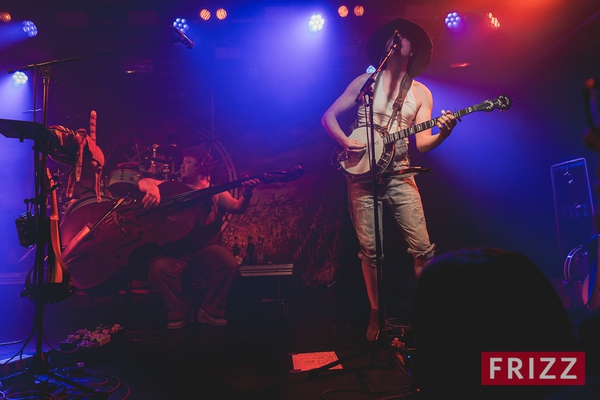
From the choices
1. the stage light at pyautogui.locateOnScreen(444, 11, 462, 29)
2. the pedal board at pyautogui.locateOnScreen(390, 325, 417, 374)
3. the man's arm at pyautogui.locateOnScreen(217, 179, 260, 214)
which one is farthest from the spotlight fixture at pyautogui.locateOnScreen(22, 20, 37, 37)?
the pedal board at pyautogui.locateOnScreen(390, 325, 417, 374)

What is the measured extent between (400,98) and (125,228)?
3516 millimetres

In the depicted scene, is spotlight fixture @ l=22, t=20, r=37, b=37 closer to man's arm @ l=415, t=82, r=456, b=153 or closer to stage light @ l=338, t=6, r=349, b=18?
stage light @ l=338, t=6, r=349, b=18

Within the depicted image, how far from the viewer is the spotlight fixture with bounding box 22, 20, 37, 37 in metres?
4.88

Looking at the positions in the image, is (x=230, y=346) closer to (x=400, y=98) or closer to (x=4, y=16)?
(x=400, y=98)

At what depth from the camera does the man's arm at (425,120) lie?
3.46 metres

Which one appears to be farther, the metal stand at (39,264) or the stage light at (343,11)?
Result: the stage light at (343,11)

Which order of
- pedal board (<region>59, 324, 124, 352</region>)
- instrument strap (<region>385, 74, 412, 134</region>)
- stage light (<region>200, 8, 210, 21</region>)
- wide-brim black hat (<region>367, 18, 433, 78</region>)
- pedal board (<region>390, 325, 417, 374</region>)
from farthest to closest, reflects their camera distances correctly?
stage light (<region>200, 8, 210, 21</region>), wide-brim black hat (<region>367, 18, 433, 78</region>), instrument strap (<region>385, 74, 412, 134</region>), pedal board (<region>59, 324, 124, 352</region>), pedal board (<region>390, 325, 417, 374</region>)

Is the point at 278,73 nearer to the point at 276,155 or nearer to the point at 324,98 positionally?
the point at 324,98

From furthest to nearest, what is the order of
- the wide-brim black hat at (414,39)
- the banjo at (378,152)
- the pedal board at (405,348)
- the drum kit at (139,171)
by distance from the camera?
the drum kit at (139,171)
the wide-brim black hat at (414,39)
the banjo at (378,152)
the pedal board at (405,348)

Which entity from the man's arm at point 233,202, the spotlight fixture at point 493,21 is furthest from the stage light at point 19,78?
the spotlight fixture at point 493,21

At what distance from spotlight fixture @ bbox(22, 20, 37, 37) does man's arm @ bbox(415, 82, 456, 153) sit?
4786 millimetres

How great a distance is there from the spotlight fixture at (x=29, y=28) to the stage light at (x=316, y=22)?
3.50 metres

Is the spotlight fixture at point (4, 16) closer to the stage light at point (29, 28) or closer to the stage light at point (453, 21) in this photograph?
the stage light at point (29, 28)

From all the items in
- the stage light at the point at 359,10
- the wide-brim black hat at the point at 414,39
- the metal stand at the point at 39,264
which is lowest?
the metal stand at the point at 39,264
